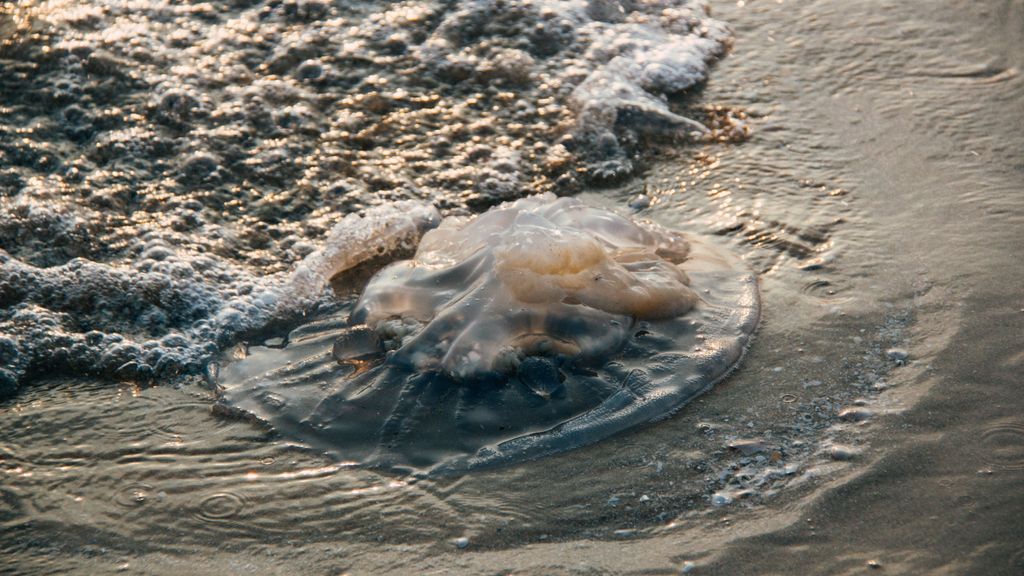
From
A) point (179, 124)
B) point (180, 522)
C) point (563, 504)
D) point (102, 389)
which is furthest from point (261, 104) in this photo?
point (563, 504)

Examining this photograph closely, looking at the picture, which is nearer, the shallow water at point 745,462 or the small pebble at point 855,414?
the shallow water at point 745,462

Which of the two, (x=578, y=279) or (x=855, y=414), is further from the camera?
(x=578, y=279)

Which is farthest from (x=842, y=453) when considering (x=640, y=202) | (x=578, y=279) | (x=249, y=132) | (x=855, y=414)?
(x=249, y=132)

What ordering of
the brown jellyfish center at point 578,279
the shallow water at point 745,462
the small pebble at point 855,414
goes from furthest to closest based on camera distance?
the brown jellyfish center at point 578,279
the small pebble at point 855,414
the shallow water at point 745,462

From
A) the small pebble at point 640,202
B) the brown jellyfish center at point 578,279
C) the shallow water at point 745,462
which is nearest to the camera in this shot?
the shallow water at point 745,462

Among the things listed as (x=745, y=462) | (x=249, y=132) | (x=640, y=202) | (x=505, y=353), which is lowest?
(x=745, y=462)

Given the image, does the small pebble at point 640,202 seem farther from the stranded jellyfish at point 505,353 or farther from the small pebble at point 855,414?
the small pebble at point 855,414

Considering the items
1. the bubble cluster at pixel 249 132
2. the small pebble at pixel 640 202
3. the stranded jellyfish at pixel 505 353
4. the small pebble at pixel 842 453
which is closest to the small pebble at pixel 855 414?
the small pebble at pixel 842 453

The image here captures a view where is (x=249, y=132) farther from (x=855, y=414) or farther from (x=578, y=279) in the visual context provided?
(x=855, y=414)
